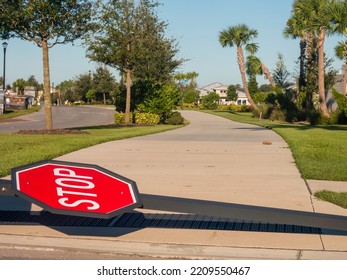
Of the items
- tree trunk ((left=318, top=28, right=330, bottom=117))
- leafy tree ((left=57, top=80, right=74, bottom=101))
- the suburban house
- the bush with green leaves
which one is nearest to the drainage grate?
the bush with green leaves

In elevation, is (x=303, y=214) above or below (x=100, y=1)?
below

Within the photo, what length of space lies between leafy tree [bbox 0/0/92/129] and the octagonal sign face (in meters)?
15.9

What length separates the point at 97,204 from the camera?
235 inches

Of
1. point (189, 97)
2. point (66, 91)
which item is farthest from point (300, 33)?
point (66, 91)

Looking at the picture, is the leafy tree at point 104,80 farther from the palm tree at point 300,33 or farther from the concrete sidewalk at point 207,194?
the concrete sidewalk at point 207,194

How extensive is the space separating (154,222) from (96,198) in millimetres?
1392

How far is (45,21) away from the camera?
21656 millimetres

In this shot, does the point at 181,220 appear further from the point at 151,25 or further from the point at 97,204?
the point at 151,25

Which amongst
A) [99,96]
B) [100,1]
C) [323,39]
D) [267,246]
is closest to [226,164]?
[267,246]

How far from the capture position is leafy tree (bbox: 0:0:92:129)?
21.0 meters

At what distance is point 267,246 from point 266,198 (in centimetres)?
251

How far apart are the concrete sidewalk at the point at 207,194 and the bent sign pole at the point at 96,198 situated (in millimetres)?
317
